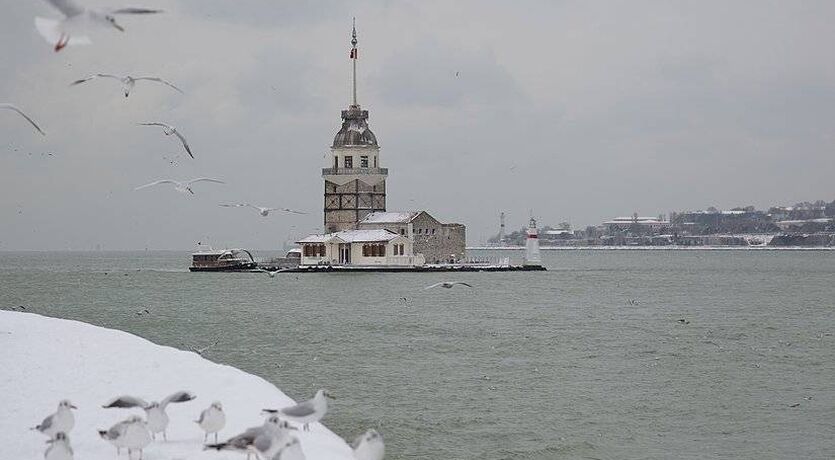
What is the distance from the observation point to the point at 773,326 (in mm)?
41719

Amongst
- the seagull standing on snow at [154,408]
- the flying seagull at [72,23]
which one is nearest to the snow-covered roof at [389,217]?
the seagull standing on snow at [154,408]

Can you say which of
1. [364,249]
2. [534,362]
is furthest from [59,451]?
[364,249]

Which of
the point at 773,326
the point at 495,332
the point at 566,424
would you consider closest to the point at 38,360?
the point at 566,424

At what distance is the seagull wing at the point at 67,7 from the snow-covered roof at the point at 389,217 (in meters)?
79.4

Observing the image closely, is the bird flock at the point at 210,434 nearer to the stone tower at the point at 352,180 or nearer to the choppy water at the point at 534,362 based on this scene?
the choppy water at the point at 534,362

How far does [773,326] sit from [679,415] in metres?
23.0

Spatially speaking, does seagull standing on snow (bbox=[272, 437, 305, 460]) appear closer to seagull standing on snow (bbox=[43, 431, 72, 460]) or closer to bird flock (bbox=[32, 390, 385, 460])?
bird flock (bbox=[32, 390, 385, 460])

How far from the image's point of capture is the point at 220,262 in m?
100

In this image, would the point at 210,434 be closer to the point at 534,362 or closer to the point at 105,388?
the point at 105,388

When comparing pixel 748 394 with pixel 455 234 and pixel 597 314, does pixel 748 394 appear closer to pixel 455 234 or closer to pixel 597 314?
pixel 597 314

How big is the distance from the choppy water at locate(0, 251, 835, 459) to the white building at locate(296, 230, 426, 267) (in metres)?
24.1

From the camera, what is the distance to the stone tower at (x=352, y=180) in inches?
3622

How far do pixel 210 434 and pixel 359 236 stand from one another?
75781 millimetres

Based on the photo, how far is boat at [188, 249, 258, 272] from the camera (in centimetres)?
9850
